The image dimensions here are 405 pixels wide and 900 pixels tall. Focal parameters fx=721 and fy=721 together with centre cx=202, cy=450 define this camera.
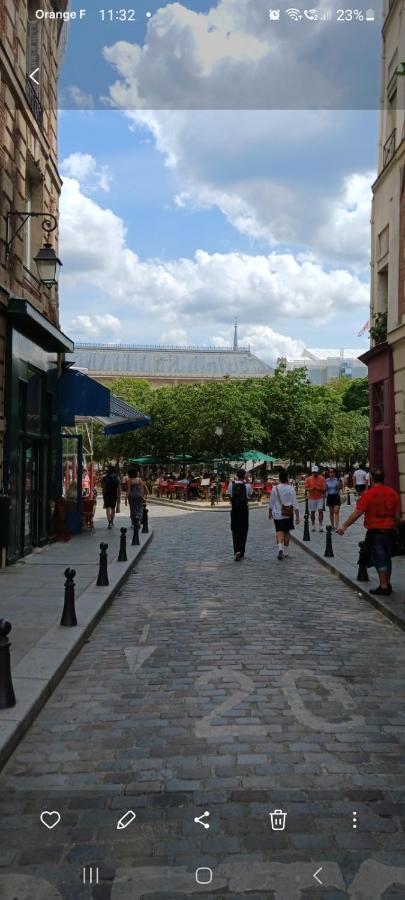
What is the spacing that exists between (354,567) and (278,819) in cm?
917

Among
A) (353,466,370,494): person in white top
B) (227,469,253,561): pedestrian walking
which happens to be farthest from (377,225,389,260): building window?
(227,469,253,561): pedestrian walking

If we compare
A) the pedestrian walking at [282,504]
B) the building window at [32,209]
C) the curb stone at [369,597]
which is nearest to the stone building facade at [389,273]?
the pedestrian walking at [282,504]

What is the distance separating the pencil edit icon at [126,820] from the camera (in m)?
3.64

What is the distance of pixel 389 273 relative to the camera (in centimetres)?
1659

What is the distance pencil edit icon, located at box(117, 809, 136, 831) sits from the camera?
11.9 ft

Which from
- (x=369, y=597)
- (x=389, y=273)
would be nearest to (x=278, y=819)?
(x=369, y=597)

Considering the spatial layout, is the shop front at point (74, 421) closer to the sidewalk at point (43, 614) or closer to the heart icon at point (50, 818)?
the sidewalk at point (43, 614)

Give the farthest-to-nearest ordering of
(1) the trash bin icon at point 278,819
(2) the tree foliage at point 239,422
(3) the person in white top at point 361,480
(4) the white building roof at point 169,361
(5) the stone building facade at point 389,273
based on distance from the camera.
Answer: (4) the white building roof at point 169,361, (2) the tree foliage at point 239,422, (3) the person in white top at point 361,480, (5) the stone building facade at point 389,273, (1) the trash bin icon at point 278,819

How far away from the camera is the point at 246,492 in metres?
13.9

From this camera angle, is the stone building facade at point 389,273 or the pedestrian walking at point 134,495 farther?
the pedestrian walking at point 134,495

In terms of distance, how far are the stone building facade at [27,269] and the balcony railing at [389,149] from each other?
25.6ft

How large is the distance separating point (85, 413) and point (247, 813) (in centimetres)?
1364

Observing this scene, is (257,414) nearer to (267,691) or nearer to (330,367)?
(267,691)

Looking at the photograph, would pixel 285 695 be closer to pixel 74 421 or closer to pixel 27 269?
pixel 27 269
